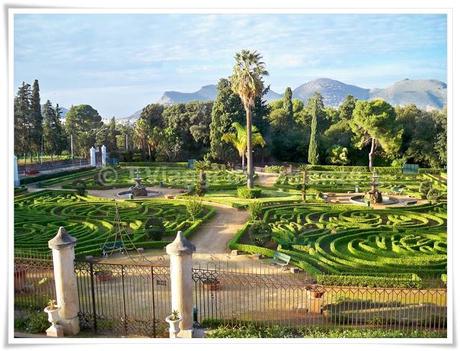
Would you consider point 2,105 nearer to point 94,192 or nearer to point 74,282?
point 74,282

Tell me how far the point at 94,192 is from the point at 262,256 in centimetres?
1628

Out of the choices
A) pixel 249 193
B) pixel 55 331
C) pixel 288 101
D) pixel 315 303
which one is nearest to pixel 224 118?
pixel 288 101

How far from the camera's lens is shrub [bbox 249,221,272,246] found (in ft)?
52.4

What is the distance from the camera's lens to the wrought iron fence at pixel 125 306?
9953mm

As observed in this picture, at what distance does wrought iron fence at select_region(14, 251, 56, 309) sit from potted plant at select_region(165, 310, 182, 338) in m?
3.72

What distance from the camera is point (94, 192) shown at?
92.9ft

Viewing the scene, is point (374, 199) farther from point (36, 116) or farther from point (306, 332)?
point (36, 116)

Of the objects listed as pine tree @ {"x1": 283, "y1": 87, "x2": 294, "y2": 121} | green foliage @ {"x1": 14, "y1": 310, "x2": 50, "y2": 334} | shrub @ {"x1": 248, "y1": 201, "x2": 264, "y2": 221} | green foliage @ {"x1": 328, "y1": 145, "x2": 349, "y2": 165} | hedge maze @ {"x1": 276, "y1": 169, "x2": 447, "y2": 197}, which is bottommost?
green foliage @ {"x1": 14, "y1": 310, "x2": 50, "y2": 334}

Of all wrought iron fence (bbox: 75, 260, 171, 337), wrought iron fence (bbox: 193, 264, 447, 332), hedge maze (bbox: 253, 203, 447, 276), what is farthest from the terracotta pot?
hedge maze (bbox: 253, 203, 447, 276)

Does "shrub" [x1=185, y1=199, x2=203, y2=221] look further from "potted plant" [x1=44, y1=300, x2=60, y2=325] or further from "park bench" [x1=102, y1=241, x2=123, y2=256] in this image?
"potted plant" [x1=44, y1=300, x2=60, y2=325]

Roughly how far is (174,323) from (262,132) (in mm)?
36709

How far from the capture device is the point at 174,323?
913 centimetres

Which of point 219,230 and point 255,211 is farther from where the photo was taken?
point 255,211

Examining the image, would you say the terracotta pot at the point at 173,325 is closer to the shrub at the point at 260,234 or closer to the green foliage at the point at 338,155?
the shrub at the point at 260,234
